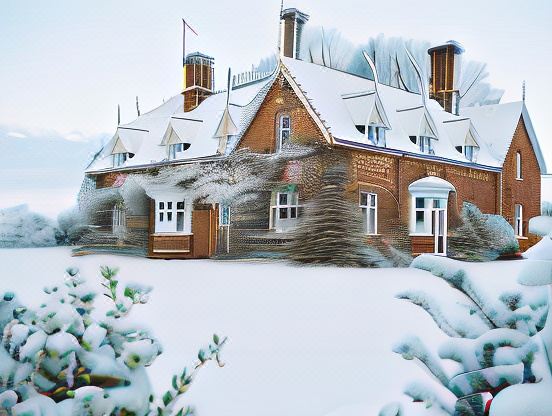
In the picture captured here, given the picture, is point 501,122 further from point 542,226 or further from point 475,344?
point 475,344

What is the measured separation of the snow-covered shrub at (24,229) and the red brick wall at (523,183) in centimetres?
161

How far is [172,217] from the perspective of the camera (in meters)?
2.07

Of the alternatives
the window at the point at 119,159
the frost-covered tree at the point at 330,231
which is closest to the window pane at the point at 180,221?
the window at the point at 119,159

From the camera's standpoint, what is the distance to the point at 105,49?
210 cm

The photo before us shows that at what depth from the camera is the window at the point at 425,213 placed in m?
2.08

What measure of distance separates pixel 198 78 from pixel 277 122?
330 mm

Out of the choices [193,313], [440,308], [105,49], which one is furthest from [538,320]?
[105,49]

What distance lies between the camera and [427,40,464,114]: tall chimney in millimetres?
2150

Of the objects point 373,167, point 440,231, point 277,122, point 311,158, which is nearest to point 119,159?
point 277,122

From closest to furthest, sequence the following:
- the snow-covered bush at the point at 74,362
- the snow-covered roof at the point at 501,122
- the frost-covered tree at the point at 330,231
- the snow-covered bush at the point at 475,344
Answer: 1. the snow-covered bush at the point at 74,362
2. the snow-covered bush at the point at 475,344
3. the frost-covered tree at the point at 330,231
4. the snow-covered roof at the point at 501,122

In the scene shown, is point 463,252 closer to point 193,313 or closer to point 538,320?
point 538,320

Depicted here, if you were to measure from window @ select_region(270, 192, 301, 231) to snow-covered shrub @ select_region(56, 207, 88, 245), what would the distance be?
2.18ft

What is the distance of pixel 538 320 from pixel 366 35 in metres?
1.08

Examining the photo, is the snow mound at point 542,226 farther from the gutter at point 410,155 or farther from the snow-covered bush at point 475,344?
the gutter at point 410,155
